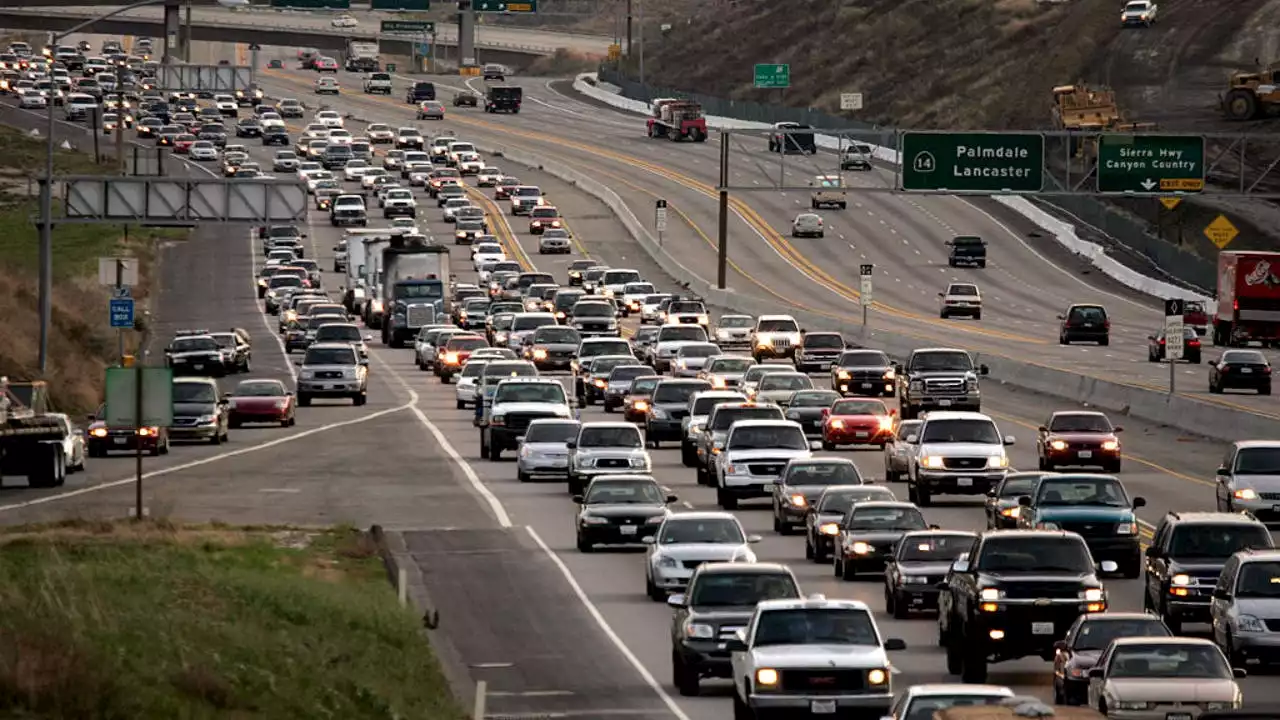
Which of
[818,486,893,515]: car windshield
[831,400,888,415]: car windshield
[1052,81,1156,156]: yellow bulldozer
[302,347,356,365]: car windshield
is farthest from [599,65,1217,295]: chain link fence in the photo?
[818,486,893,515]: car windshield

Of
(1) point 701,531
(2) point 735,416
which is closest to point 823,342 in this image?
(2) point 735,416

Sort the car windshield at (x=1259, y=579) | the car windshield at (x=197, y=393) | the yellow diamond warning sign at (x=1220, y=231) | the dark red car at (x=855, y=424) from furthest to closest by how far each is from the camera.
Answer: the yellow diamond warning sign at (x=1220, y=231) < the car windshield at (x=197, y=393) < the dark red car at (x=855, y=424) < the car windshield at (x=1259, y=579)

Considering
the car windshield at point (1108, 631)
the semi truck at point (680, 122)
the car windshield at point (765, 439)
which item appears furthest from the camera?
the semi truck at point (680, 122)

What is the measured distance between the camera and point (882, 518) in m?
37.8

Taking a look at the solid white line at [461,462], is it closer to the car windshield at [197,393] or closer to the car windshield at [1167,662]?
the car windshield at [197,393]

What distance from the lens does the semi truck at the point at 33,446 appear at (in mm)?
53094

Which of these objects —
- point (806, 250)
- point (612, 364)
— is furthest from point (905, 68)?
point (612, 364)

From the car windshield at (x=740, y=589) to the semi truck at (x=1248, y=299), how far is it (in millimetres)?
60974

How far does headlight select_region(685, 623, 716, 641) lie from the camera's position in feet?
92.1

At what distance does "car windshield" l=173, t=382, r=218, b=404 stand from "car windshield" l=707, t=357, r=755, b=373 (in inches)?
588

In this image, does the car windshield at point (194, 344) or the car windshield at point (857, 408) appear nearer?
the car windshield at point (857, 408)

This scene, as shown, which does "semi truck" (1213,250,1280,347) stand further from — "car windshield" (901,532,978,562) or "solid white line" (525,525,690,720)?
"car windshield" (901,532,978,562)

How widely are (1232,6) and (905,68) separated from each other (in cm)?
3994

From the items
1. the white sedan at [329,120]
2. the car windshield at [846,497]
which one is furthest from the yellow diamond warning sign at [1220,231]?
the white sedan at [329,120]
